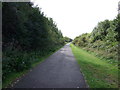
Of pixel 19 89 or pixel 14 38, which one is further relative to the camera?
pixel 14 38

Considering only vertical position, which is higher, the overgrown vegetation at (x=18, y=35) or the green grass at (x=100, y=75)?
the overgrown vegetation at (x=18, y=35)

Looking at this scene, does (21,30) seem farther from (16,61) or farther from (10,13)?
(16,61)

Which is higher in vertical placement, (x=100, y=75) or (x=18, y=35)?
(x=18, y=35)

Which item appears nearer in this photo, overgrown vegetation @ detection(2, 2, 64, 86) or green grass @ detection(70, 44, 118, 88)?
green grass @ detection(70, 44, 118, 88)

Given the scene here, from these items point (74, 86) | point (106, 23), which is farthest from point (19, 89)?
point (106, 23)

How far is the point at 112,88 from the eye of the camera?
562cm

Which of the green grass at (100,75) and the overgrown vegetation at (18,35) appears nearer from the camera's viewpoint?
the green grass at (100,75)

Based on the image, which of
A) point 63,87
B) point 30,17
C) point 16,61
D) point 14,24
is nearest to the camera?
point 63,87

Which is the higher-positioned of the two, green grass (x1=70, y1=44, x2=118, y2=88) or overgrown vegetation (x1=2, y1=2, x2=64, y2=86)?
overgrown vegetation (x1=2, y1=2, x2=64, y2=86)

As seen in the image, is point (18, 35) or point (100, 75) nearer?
point (100, 75)

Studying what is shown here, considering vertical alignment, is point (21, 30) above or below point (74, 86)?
above

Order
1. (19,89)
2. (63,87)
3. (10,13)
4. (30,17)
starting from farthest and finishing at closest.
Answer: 1. (30,17)
2. (10,13)
3. (63,87)
4. (19,89)

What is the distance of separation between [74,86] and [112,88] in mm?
1851

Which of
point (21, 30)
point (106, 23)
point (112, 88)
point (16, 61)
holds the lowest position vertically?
point (112, 88)
